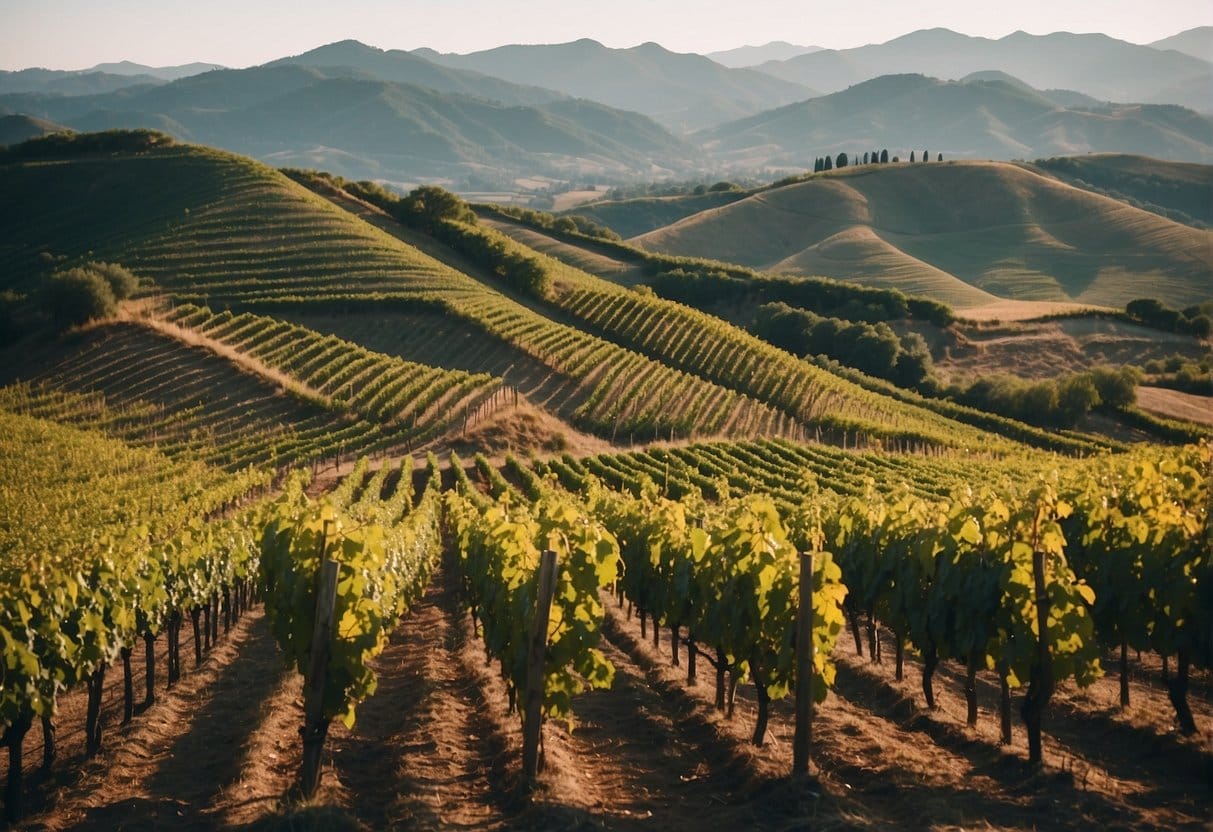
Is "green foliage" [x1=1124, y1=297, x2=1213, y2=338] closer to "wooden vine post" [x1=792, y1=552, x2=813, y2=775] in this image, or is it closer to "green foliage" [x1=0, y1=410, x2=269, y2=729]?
"green foliage" [x1=0, y1=410, x2=269, y2=729]

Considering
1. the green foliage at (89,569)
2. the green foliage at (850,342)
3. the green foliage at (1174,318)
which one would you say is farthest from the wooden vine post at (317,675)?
the green foliage at (1174,318)

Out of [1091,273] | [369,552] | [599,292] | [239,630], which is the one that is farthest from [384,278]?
[1091,273]

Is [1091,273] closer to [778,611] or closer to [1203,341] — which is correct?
[1203,341]

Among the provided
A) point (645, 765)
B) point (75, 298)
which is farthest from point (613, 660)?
point (75, 298)

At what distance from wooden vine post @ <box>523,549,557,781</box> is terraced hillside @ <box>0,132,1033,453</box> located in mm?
42866

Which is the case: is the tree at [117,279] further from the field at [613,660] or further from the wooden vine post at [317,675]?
the wooden vine post at [317,675]

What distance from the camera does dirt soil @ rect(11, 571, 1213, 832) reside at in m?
10.3

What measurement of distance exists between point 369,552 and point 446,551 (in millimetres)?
23126

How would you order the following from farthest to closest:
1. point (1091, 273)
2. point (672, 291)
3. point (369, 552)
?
point (1091, 273), point (672, 291), point (369, 552)

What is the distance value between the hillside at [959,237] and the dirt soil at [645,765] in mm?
110949

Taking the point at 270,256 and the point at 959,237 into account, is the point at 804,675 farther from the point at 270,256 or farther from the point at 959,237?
the point at 959,237

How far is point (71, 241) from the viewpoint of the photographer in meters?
83.7

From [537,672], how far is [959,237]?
566 ft

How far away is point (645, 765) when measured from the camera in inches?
482
